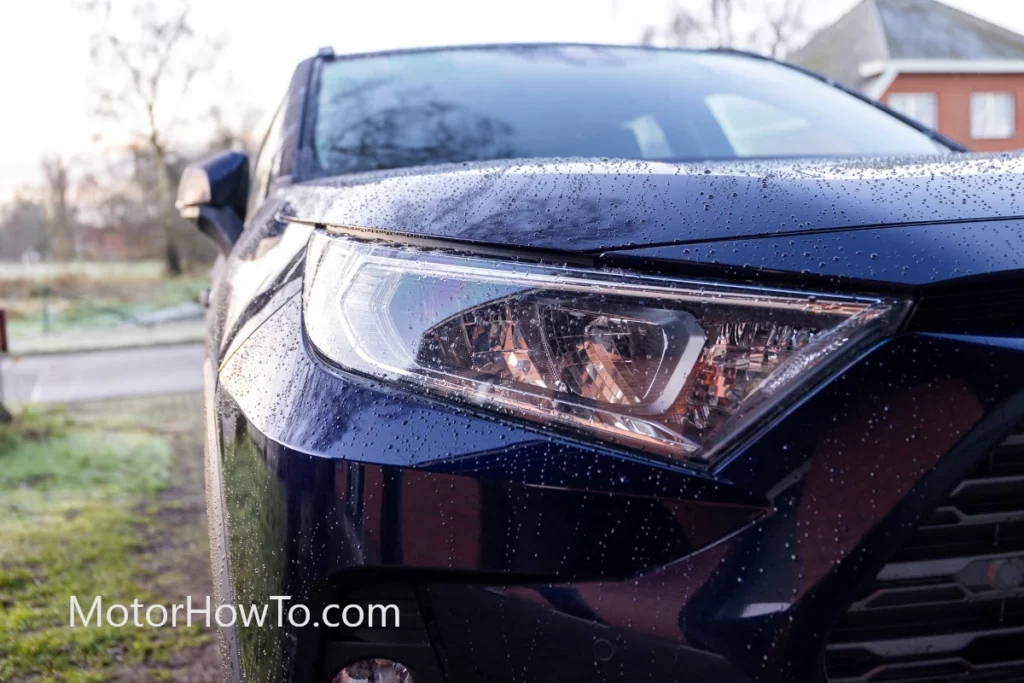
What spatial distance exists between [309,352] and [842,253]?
642 millimetres

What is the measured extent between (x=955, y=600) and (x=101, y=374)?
403 inches

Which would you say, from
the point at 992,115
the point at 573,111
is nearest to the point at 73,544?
the point at 573,111

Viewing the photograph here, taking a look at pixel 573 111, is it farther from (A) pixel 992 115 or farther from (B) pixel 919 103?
(B) pixel 919 103

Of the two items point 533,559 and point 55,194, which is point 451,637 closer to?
point 533,559

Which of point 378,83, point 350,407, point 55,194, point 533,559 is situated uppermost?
point 378,83

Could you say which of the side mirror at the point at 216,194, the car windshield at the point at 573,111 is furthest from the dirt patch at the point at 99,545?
the car windshield at the point at 573,111

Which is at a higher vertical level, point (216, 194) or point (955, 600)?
point (216, 194)

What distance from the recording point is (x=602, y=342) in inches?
39.5

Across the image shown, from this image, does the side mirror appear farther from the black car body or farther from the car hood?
the black car body

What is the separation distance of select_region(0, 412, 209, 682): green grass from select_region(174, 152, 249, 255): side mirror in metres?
1.07

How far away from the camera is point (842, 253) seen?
0.94 metres

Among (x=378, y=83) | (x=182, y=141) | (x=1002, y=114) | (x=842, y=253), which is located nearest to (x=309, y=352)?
(x=842, y=253)

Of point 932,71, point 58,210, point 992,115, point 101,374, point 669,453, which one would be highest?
point 932,71

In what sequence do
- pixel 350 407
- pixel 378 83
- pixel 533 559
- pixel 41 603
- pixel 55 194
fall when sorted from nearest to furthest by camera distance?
pixel 533 559, pixel 350 407, pixel 378 83, pixel 41 603, pixel 55 194
